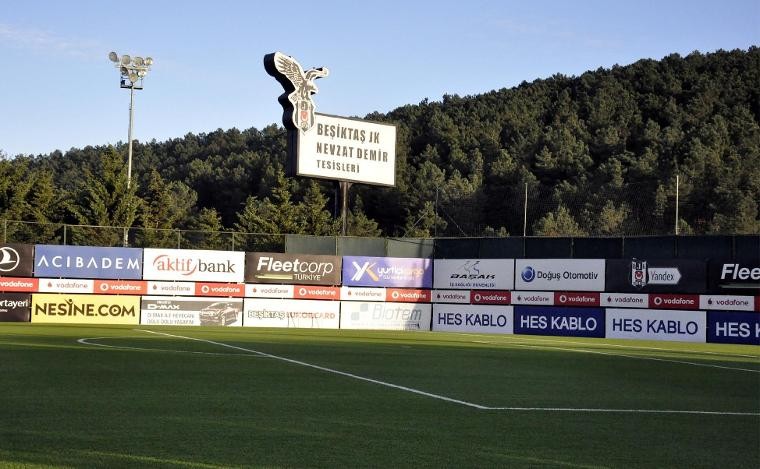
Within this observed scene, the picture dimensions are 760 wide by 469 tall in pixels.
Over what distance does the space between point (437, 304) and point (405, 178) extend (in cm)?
4314

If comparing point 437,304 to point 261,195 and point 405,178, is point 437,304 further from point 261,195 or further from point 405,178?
point 261,195

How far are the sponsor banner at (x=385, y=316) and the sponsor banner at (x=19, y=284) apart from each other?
1343cm

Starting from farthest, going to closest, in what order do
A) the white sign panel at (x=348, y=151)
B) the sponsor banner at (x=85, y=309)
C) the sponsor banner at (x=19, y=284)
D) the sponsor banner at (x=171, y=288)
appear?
the white sign panel at (x=348, y=151), the sponsor banner at (x=171, y=288), the sponsor banner at (x=85, y=309), the sponsor banner at (x=19, y=284)

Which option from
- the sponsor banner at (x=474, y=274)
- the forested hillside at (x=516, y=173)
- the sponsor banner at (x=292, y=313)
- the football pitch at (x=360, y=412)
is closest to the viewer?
the football pitch at (x=360, y=412)

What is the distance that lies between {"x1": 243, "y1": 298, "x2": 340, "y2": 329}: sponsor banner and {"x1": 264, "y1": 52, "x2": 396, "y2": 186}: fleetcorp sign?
6.03 meters

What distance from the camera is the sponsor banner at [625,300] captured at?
4009 cm

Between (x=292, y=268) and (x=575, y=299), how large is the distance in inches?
505

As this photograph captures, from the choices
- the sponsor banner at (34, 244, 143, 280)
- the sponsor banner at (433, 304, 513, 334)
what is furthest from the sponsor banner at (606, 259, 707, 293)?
the sponsor banner at (34, 244, 143, 280)

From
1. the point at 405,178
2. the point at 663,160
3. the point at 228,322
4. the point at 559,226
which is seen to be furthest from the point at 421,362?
the point at 405,178

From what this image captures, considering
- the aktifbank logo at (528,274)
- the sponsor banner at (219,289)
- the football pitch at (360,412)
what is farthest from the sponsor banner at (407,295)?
the football pitch at (360,412)

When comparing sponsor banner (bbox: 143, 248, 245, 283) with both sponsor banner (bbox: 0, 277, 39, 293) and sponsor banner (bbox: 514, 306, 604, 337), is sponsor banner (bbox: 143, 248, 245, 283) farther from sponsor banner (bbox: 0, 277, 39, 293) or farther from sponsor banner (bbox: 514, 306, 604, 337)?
sponsor banner (bbox: 514, 306, 604, 337)

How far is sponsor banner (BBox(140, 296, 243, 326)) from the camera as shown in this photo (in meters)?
40.3

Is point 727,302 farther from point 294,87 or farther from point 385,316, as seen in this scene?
point 294,87

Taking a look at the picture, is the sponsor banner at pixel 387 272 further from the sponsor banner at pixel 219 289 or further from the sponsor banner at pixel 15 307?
the sponsor banner at pixel 15 307
